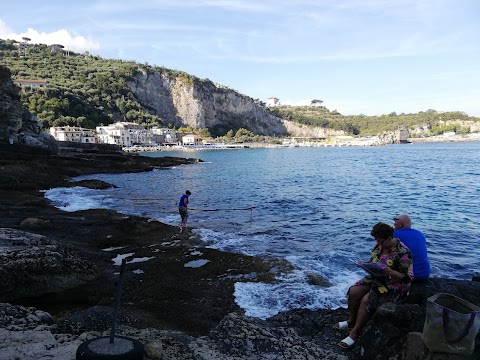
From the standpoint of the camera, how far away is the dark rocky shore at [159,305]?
497 centimetres

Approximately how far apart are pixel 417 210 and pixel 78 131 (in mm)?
100291

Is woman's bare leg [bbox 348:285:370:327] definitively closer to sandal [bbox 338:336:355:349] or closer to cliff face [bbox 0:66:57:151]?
sandal [bbox 338:336:355:349]

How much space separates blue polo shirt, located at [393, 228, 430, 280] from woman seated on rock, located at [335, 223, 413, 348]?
8.8 inches

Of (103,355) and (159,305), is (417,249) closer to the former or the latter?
(103,355)

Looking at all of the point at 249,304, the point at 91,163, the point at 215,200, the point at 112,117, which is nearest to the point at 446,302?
the point at 249,304

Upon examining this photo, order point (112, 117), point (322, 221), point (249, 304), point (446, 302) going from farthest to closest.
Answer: point (112, 117)
point (322, 221)
point (249, 304)
point (446, 302)

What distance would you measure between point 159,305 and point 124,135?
127m

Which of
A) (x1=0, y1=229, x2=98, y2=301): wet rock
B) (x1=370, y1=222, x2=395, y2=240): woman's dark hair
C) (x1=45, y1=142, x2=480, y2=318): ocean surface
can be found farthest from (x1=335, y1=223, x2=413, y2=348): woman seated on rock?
(x1=0, y1=229, x2=98, y2=301): wet rock

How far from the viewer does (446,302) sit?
427 cm

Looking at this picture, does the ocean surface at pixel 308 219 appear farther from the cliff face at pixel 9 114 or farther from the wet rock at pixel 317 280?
the cliff face at pixel 9 114

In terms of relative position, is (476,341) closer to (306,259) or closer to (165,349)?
(165,349)

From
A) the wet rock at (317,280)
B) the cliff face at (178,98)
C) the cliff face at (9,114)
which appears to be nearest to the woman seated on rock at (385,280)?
the wet rock at (317,280)

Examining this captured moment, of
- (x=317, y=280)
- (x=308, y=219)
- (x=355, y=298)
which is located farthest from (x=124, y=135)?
(x=355, y=298)

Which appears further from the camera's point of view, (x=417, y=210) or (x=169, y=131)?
(x=169, y=131)
